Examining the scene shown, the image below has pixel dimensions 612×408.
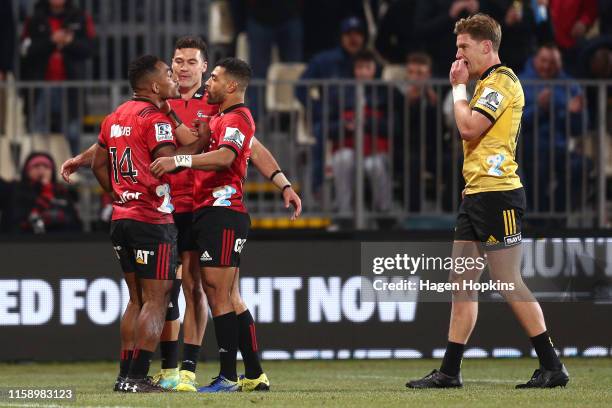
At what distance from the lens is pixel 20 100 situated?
13.2 meters

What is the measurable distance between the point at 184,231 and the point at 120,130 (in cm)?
85

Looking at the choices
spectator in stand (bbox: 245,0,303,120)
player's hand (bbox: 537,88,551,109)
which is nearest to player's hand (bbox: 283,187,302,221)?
player's hand (bbox: 537,88,551,109)

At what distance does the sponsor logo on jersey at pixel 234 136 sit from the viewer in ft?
28.3

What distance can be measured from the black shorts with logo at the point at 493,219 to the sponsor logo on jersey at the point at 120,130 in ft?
7.13

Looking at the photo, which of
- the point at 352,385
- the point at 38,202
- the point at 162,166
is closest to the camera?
the point at 162,166

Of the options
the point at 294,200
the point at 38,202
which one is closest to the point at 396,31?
the point at 38,202

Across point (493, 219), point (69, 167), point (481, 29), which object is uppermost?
point (481, 29)

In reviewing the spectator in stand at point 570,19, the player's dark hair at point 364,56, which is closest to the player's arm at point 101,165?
the player's dark hair at point 364,56

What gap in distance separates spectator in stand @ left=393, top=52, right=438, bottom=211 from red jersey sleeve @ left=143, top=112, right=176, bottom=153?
483 cm

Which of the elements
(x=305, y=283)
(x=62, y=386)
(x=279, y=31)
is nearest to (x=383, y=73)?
(x=279, y=31)

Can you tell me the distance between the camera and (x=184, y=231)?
29.9ft

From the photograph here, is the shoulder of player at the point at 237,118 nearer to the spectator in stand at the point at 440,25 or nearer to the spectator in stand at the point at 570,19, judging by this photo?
the spectator in stand at the point at 440,25

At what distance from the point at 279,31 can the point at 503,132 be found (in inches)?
295

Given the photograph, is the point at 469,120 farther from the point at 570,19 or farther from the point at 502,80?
the point at 570,19
